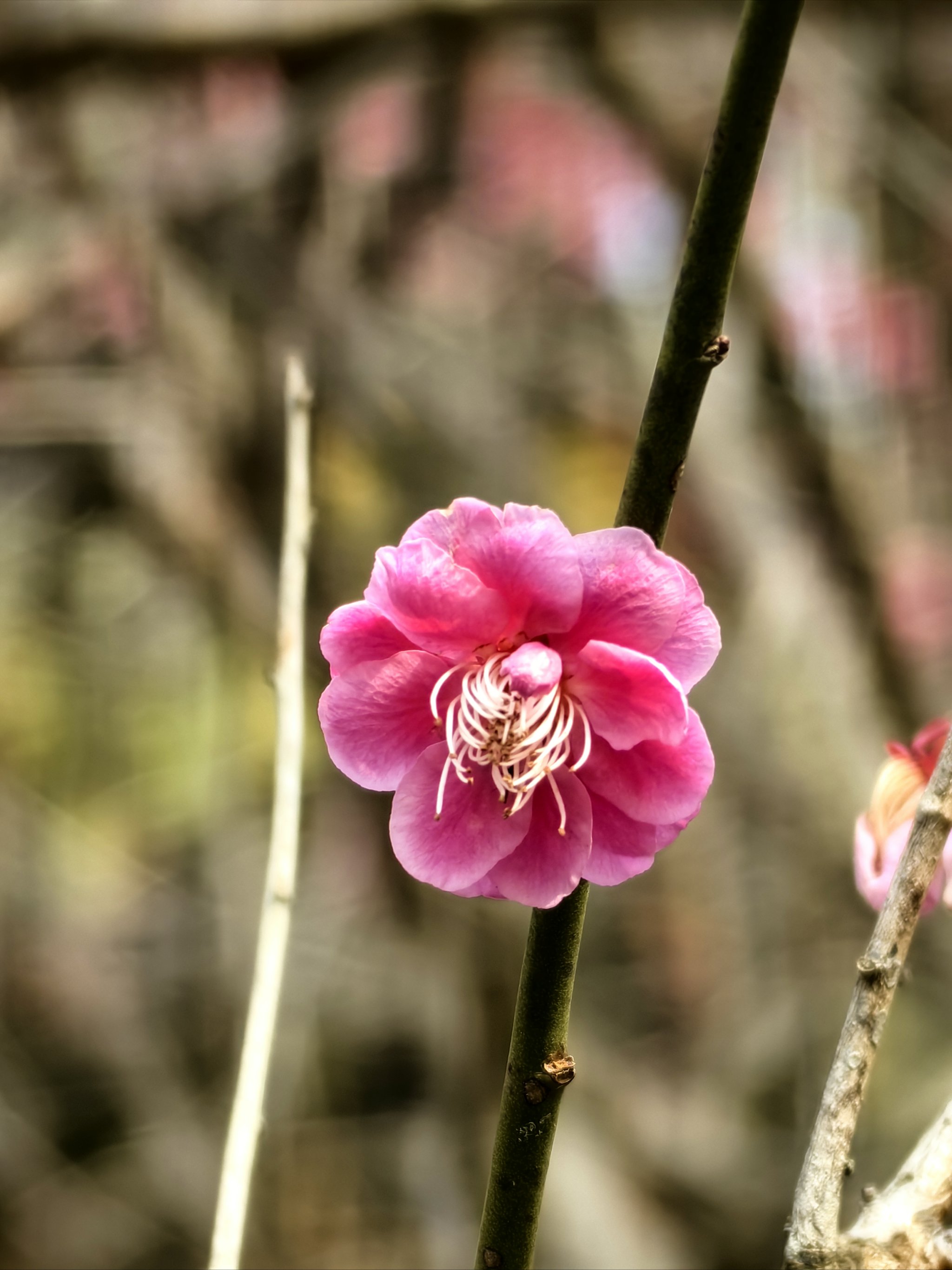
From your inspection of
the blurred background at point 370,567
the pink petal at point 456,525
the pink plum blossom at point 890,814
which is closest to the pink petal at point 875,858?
the pink plum blossom at point 890,814

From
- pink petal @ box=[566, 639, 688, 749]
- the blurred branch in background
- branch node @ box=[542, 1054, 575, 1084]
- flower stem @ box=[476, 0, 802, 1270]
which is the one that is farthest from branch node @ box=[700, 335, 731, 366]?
the blurred branch in background

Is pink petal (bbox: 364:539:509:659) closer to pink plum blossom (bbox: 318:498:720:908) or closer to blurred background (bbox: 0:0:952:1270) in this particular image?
pink plum blossom (bbox: 318:498:720:908)

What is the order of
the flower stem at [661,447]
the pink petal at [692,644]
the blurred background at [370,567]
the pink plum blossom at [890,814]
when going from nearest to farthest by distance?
the flower stem at [661,447]
the pink petal at [692,644]
the pink plum blossom at [890,814]
the blurred background at [370,567]

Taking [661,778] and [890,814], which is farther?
[890,814]

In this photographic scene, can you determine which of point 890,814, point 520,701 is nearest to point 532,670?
point 520,701

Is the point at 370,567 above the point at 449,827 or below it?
above

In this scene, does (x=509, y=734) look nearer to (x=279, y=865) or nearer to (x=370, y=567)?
(x=279, y=865)

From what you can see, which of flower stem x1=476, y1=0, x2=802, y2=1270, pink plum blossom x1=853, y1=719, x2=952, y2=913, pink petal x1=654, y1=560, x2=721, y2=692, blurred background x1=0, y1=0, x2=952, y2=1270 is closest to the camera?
flower stem x1=476, y1=0, x2=802, y2=1270

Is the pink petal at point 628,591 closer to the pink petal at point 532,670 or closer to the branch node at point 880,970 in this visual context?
the pink petal at point 532,670
